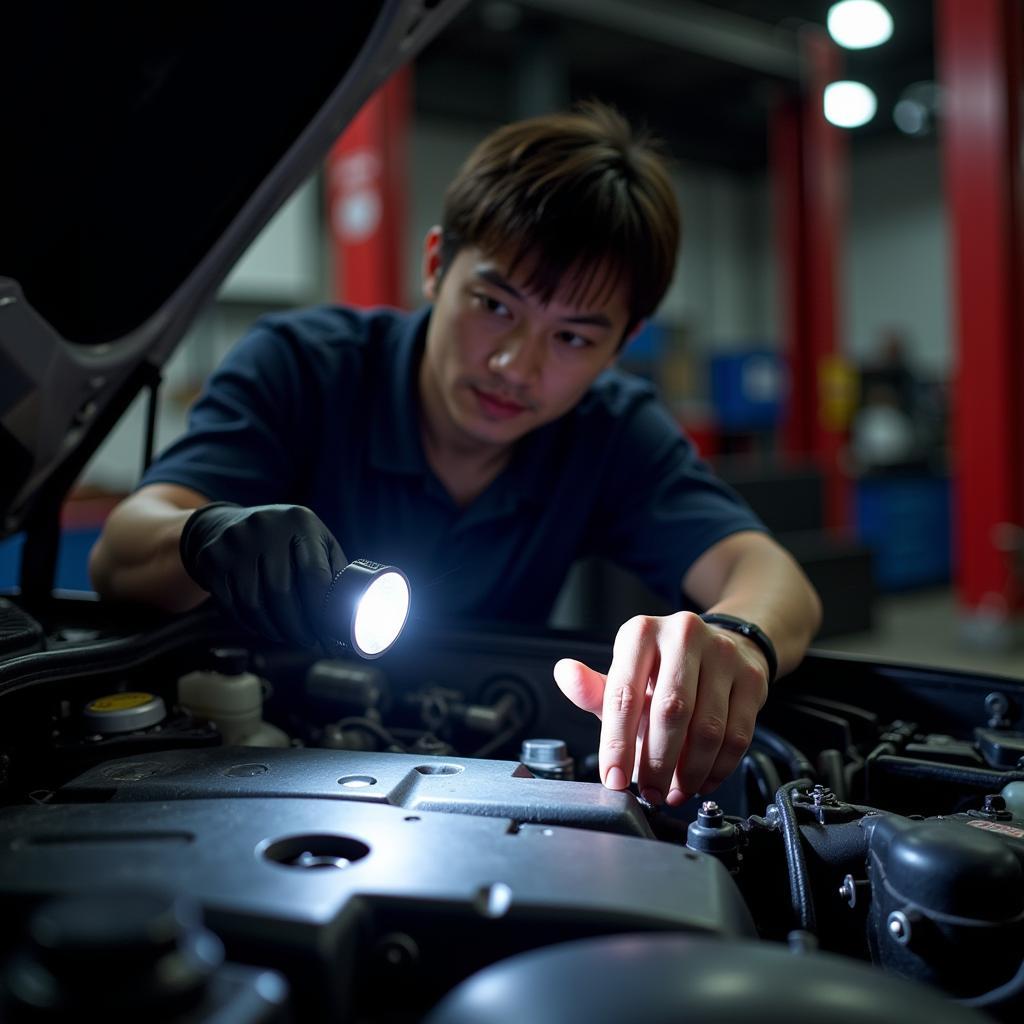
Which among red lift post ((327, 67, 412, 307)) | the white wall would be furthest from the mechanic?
the white wall

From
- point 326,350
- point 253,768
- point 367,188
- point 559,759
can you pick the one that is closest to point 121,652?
point 253,768

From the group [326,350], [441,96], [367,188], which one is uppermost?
[441,96]

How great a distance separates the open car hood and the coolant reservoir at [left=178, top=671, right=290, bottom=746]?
1.28 feet

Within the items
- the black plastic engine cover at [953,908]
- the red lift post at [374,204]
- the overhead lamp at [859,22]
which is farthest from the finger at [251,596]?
the overhead lamp at [859,22]

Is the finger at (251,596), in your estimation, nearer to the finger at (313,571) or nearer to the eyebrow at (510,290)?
the finger at (313,571)

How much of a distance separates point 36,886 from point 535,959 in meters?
0.24

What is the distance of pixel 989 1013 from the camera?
Answer: 0.51m

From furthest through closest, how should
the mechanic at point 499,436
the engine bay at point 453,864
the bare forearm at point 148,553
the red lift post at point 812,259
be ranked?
the red lift post at point 812,259 → the mechanic at point 499,436 → the bare forearm at point 148,553 → the engine bay at point 453,864

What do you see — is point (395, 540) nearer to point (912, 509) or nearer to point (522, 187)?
point (522, 187)

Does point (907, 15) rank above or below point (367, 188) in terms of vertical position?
above

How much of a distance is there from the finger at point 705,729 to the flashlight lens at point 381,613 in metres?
0.22

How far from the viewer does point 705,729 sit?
2.34ft

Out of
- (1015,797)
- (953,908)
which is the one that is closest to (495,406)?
(1015,797)

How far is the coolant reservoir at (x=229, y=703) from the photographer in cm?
85
